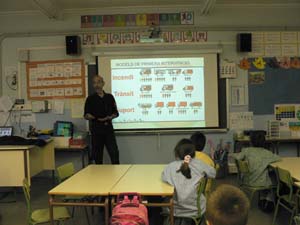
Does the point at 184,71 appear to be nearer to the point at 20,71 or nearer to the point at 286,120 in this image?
the point at 286,120

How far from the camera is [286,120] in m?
6.21

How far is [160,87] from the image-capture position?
6.14 meters

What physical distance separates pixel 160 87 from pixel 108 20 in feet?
4.73

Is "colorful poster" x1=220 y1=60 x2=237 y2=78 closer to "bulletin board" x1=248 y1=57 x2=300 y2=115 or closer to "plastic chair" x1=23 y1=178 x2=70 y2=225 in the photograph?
"bulletin board" x1=248 y1=57 x2=300 y2=115

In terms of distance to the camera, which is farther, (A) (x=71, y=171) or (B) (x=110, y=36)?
Result: (B) (x=110, y=36)

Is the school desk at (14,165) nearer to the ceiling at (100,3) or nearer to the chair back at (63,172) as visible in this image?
the chair back at (63,172)

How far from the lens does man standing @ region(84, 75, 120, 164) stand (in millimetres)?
5500

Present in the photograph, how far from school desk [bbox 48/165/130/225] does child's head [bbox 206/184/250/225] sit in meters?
1.56

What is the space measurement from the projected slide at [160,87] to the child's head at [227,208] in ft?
15.5

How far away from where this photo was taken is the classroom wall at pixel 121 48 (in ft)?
20.2

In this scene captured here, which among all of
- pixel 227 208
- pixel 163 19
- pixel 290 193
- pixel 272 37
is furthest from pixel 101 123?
pixel 227 208

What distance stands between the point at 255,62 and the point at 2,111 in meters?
4.42

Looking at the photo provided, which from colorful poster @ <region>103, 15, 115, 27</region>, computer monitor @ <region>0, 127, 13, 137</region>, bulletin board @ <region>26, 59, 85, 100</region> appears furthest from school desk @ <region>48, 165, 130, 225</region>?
colorful poster @ <region>103, 15, 115, 27</region>

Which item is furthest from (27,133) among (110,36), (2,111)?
(110,36)
